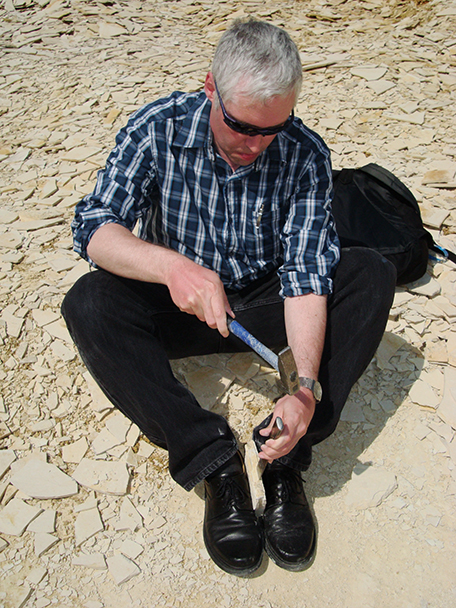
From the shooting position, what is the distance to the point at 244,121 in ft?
6.75

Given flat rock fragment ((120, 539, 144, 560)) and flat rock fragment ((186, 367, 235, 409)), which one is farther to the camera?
flat rock fragment ((186, 367, 235, 409))

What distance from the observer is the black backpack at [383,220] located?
327 centimetres

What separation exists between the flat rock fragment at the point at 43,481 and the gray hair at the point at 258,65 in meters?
1.90

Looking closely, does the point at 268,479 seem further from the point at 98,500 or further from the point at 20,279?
the point at 20,279

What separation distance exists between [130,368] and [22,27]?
7097 millimetres

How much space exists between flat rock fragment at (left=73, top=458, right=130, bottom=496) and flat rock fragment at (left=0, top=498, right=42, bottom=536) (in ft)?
0.79

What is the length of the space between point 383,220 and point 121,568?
251cm

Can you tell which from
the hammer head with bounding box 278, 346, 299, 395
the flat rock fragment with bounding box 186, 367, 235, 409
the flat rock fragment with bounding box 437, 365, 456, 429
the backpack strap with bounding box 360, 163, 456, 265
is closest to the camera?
the hammer head with bounding box 278, 346, 299, 395

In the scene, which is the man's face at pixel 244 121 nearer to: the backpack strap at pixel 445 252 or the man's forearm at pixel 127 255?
the man's forearm at pixel 127 255

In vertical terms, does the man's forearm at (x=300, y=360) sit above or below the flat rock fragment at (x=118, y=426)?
above

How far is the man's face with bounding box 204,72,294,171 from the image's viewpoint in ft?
6.61

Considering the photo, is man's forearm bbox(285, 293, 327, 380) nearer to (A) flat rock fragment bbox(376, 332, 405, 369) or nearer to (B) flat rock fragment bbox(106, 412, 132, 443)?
(A) flat rock fragment bbox(376, 332, 405, 369)

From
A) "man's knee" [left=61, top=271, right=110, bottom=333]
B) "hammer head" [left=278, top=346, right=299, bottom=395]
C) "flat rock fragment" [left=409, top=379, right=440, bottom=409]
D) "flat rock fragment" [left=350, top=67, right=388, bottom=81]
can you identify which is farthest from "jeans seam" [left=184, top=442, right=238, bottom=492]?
"flat rock fragment" [left=350, top=67, right=388, bottom=81]

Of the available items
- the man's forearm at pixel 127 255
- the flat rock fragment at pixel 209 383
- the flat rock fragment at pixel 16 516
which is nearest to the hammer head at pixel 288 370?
the man's forearm at pixel 127 255
